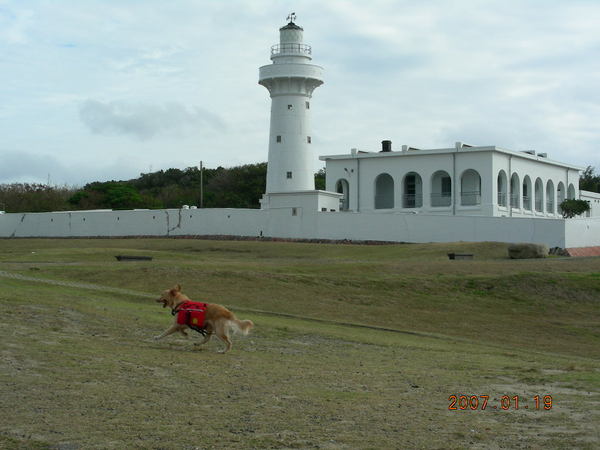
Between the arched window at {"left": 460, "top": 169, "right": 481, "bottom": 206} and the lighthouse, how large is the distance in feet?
31.6

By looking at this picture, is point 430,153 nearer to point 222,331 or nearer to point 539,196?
point 539,196

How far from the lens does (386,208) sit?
58781 mm

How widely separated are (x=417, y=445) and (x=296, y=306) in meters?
15.6

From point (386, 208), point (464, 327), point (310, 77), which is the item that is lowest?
point (464, 327)

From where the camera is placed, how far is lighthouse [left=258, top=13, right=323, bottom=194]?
53562 millimetres

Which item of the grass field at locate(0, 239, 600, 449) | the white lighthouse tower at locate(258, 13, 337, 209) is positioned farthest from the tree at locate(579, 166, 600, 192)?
the grass field at locate(0, 239, 600, 449)

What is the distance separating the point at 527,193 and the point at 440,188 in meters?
7.03

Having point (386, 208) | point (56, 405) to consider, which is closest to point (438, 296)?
point (56, 405)

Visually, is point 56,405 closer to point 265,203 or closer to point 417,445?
point 417,445

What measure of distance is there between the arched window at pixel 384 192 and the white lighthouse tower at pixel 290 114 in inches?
261

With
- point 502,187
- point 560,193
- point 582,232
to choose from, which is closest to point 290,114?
point 502,187

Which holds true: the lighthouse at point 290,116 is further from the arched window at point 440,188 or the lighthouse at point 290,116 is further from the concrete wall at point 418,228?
the arched window at point 440,188

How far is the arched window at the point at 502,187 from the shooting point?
5572 cm

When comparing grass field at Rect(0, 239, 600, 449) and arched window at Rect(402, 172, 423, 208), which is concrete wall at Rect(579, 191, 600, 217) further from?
grass field at Rect(0, 239, 600, 449)
